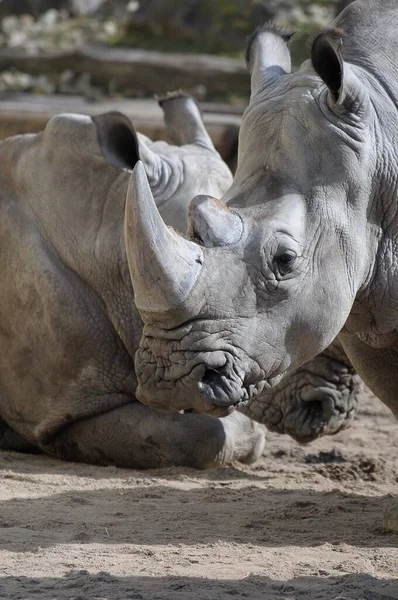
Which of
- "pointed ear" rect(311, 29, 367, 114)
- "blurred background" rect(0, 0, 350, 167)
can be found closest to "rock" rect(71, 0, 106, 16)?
"blurred background" rect(0, 0, 350, 167)

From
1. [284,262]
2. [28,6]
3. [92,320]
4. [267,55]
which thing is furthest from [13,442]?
[28,6]

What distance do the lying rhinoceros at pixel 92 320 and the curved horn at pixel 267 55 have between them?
1.19 metres

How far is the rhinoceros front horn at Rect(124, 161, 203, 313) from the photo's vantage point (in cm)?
429

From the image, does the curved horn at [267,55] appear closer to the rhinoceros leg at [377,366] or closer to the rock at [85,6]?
the rhinoceros leg at [377,366]

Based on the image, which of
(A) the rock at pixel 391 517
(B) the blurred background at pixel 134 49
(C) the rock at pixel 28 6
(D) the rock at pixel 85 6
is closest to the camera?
(A) the rock at pixel 391 517

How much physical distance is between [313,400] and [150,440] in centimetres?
88

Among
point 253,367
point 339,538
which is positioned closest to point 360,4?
point 253,367

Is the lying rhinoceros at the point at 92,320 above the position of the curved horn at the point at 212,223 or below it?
below

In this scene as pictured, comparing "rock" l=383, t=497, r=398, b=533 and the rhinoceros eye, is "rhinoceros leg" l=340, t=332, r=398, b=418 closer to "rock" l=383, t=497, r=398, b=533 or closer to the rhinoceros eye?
"rock" l=383, t=497, r=398, b=533

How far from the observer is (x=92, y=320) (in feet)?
21.7

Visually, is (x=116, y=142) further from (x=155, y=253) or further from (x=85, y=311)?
(x=155, y=253)

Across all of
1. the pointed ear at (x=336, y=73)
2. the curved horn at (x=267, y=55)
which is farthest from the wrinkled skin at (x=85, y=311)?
the pointed ear at (x=336, y=73)

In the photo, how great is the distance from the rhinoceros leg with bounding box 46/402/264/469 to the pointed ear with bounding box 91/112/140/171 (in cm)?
125

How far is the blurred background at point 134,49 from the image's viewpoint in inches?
612
